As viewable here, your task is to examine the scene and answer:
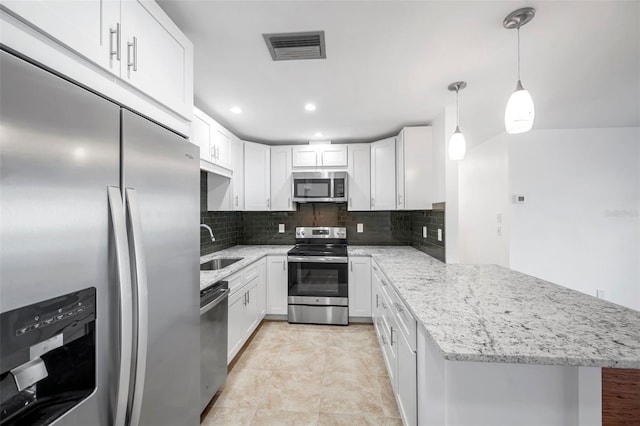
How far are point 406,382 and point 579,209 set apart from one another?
11.5 feet

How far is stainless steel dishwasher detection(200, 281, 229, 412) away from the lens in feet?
5.57

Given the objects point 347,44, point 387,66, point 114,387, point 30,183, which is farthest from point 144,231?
point 387,66

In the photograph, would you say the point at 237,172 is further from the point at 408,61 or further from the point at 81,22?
the point at 81,22

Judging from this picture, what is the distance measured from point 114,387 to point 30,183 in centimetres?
63

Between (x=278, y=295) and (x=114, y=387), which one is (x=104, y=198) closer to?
(x=114, y=387)

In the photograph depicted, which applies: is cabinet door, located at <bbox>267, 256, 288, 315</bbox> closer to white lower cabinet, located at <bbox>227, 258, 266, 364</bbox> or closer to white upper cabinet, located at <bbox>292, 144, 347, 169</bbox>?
white lower cabinet, located at <bbox>227, 258, 266, 364</bbox>

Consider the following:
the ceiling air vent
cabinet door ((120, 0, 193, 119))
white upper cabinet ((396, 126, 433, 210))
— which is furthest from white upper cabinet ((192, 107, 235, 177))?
white upper cabinet ((396, 126, 433, 210))

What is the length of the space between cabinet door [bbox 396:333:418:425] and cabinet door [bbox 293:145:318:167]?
98.6 inches

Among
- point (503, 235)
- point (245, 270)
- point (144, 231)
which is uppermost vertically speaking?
point (144, 231)

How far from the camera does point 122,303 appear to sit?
790 millimetres

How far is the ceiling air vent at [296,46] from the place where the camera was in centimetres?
150

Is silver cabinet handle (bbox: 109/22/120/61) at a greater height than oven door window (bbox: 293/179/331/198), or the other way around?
→ silver cabinet handle (bbox: 109/22/120/61)

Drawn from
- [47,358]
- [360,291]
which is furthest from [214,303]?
[360,291]

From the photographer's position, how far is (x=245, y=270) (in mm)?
2656
